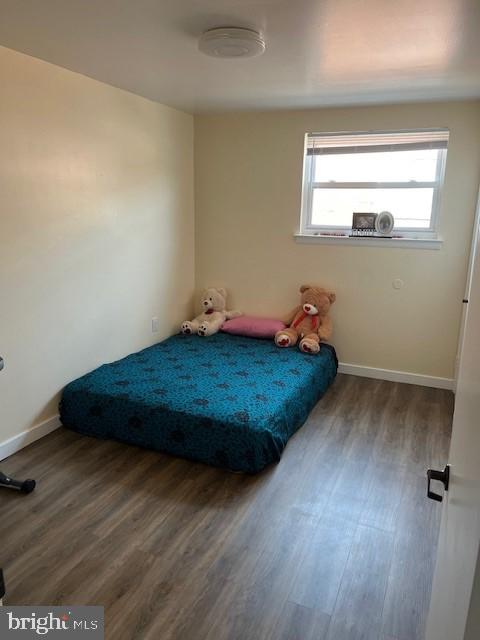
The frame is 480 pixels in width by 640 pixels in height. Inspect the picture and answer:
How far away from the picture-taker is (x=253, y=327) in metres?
4.00

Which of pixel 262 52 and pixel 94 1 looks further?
Result: pixel 262 52

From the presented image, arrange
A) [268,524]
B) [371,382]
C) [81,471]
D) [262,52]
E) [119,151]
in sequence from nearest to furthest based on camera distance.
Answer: [268,524]
[262,52]
[81,471]
[119,151]
[371,382]

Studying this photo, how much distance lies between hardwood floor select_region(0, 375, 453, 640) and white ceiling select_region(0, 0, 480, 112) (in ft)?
7.25

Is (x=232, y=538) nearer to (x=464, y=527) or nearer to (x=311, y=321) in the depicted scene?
(x=464, y=527)

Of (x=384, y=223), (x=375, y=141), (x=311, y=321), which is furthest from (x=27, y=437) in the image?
(x=375, y=141)

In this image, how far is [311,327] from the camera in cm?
390

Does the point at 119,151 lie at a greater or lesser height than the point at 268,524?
greater

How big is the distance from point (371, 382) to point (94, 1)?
3.24 m

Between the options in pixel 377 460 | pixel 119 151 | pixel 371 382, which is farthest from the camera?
pixel 371 382

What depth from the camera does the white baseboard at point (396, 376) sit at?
3.70 metres

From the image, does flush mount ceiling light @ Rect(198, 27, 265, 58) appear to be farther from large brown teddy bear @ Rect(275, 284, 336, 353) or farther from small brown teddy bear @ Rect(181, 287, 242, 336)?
small brown teddy bear @ Rect(181, 287, 242, 336)

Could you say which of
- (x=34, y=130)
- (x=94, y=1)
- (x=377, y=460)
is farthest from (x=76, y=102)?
(x=377, y=460)

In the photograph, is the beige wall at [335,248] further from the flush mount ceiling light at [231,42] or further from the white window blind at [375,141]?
the flush mount ceiling light at [231,42]

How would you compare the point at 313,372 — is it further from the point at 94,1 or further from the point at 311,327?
the point at 94,1
